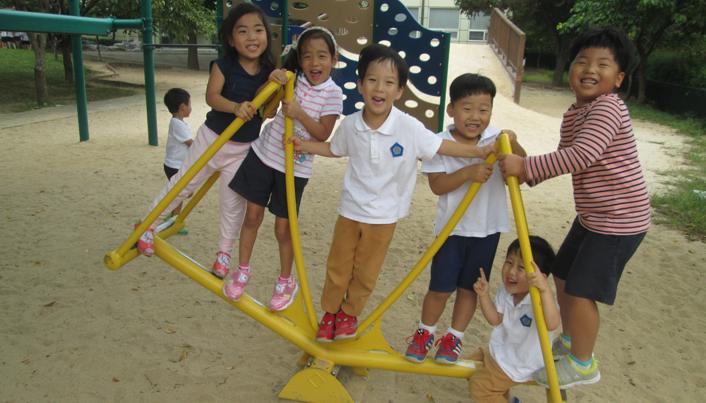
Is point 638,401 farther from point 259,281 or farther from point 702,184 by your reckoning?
point 702,184

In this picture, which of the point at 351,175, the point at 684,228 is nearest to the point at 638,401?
the point at 351,175

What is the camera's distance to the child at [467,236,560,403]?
2021 millimetres

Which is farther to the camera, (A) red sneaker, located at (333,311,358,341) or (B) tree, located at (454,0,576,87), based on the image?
(B) tree, located at (454,0,576,87)

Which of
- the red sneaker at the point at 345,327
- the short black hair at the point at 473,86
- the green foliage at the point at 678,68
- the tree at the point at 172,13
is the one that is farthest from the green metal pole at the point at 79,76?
the green foliage at the point at 678,68

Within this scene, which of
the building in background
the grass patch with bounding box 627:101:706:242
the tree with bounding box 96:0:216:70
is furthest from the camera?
the building in background

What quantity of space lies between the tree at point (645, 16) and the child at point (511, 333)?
457 inches

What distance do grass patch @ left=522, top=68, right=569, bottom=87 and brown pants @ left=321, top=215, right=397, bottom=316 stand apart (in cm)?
1914

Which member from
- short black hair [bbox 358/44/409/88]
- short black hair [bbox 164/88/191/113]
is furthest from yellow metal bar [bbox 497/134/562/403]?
short black hair [bbox 164/88/191/113]

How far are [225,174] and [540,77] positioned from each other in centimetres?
2214

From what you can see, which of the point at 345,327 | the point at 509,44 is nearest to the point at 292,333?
the point at 345,327

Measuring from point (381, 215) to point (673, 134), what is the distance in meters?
10.8

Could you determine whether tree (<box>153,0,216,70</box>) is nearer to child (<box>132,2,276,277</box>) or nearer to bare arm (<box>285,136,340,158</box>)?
child (<box>132,2,276,277</box>)

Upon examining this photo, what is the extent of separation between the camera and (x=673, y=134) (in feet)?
34.0

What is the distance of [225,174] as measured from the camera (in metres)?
2.48
